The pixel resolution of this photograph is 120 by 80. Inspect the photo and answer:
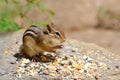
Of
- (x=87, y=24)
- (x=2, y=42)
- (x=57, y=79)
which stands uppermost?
(x=87, y=24)

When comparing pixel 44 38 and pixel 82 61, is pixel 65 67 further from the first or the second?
pixel 44 38

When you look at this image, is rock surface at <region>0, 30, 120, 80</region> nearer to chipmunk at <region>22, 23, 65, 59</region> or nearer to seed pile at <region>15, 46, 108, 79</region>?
seed pile at <region>15, 46, 108, 79</region>

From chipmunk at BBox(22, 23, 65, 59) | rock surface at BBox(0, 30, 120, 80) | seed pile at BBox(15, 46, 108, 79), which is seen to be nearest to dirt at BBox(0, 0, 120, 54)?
rock surface at BBox(0, 30, 120, 80)

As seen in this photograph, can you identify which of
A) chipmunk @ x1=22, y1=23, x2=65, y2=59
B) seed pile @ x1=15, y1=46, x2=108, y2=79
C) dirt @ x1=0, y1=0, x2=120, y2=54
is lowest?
seed pile @ x1=15, y1=46, x2=108, y2=79

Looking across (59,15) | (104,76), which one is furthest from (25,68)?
(59,15)

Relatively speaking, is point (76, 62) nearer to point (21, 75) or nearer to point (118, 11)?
point (21, 75)

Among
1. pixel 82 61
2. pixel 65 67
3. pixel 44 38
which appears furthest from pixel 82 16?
pixel 44 38

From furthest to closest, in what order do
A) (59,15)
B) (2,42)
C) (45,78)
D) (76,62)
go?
1. (59,15)
2. (2,42)
3. (76,62)
4. (45,78)
